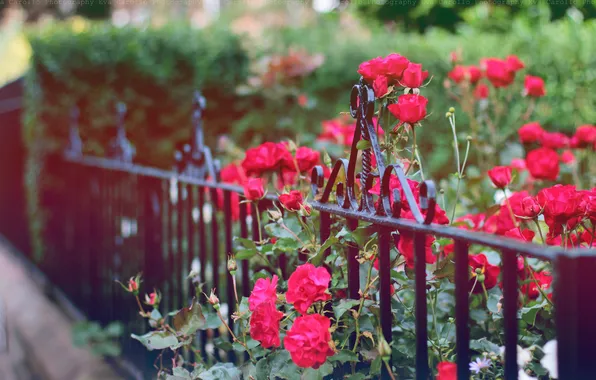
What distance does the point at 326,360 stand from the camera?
168 cm

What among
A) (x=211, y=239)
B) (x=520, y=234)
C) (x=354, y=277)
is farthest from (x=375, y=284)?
(x=211, y=239)

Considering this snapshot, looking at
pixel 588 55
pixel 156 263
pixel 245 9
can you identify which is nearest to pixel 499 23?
pixel 588 55

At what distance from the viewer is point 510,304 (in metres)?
1.29

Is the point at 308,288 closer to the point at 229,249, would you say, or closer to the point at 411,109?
the point at 411,109

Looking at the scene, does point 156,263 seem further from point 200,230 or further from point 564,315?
point 564,315

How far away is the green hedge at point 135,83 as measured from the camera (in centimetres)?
523

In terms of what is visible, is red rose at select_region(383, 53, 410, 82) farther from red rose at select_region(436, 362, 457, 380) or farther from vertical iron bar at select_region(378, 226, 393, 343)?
red rose at select_region(436, 362, 457, 380)

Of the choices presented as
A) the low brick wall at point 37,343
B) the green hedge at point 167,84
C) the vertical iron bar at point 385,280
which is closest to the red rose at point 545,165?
the vertical iron bar at point 385,280

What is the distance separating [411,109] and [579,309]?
2.25ft

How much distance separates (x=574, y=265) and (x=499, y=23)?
7.65 meters

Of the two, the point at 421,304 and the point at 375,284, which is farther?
the point at 375,284

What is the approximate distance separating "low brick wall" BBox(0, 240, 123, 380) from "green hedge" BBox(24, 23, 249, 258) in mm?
929

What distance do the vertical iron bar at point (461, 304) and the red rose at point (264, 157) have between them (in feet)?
2.61

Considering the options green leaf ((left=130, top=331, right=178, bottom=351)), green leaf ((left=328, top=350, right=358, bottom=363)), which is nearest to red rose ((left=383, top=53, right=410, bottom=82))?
green leaf ((left=328, top=350, right=358, bottom=363))
